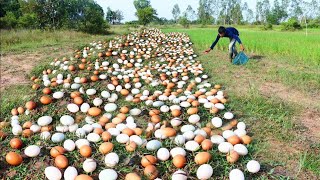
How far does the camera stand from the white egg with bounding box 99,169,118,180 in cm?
199

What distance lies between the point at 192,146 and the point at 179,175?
0.41 m

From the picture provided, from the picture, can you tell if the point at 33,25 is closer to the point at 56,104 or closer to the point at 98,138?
the point at 56,104

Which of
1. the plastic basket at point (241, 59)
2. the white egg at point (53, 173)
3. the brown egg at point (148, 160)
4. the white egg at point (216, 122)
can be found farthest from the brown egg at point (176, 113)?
the plastic basket at point (241, 59)

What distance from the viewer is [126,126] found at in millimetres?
2809

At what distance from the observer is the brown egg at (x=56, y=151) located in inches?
90.6

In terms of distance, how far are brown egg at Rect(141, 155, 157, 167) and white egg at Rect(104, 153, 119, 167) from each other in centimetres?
21

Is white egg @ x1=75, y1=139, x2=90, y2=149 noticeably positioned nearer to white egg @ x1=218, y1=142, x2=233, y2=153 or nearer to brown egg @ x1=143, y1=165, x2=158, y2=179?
brown egg @ x1=143, y1=165, x2=158, y2=179

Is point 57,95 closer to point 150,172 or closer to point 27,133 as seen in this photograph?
point 27,133

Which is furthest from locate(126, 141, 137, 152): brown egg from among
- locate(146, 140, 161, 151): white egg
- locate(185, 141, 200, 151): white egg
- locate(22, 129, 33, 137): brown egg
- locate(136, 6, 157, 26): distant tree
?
locate(136, 6, 157, 26): distant tree

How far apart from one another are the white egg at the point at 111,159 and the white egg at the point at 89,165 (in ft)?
0.32

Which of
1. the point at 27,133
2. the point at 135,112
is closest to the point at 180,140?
the point at 135,112

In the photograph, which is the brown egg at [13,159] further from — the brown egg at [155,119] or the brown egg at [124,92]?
the brown egg at [124,92]

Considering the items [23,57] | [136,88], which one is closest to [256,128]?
[136,88]

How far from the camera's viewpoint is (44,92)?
154 inches
